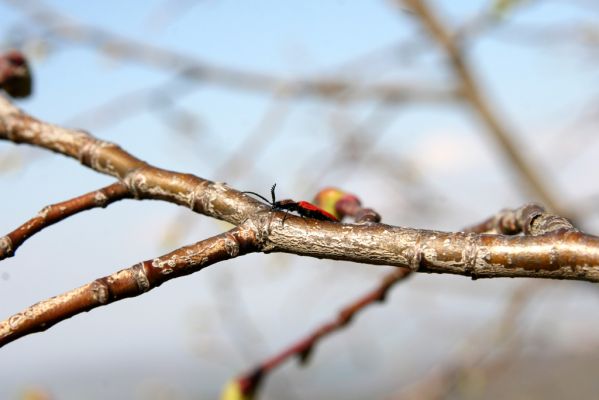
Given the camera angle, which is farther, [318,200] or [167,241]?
[167,241]

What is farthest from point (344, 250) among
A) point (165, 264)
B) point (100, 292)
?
point (100, 292)

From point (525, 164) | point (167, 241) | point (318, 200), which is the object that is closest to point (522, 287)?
point (525, 164)

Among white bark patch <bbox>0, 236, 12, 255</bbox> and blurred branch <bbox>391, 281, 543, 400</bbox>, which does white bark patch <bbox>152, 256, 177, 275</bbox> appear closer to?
white bark patch <bbox>0, 236, 12, 255</bbox>

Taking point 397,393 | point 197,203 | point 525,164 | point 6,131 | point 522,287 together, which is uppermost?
point 525,164

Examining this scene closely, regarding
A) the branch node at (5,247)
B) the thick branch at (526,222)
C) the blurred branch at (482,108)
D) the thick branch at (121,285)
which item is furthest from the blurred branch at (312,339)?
the blurred branch at (482,108)

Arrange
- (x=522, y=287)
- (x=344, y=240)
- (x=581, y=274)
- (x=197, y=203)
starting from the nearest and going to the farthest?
1. (x=581, y=274)
2. (x=344, y=240)
3. (x=197, y=203)
4. (x=522, y=287)

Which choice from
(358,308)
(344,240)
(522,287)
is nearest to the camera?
(344,240)

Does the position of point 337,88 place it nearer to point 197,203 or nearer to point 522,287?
point 522,287
